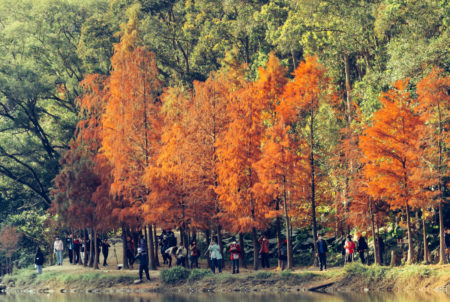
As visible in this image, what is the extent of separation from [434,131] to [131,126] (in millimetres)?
15214

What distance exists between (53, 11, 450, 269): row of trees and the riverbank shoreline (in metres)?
2.96

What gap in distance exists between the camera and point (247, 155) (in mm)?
33031

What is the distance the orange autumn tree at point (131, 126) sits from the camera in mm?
34875

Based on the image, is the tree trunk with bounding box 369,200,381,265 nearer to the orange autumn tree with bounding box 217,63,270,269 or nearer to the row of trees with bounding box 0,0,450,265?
the row of trees with bounding box 0,0,450,265

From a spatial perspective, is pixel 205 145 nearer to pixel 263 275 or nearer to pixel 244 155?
pixel 244 155

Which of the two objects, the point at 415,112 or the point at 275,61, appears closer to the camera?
the point at 415,112

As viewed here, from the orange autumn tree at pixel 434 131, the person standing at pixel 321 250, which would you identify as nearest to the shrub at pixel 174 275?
the person standing at pixel 321 250

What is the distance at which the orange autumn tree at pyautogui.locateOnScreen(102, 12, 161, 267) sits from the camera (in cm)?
3488

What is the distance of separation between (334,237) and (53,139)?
2269 centimetres

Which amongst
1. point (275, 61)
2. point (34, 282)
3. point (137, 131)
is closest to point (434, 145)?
point (275, 61)

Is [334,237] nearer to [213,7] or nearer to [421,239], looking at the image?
[421,239]

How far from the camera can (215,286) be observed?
98.0 feet

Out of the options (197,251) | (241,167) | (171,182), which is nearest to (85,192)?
(171,182)

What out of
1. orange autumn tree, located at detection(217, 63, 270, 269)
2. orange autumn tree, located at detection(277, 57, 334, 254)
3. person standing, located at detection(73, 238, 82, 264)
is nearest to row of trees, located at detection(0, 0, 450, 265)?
orange autumn tree, located at detection(217, 63, 270, 269)
